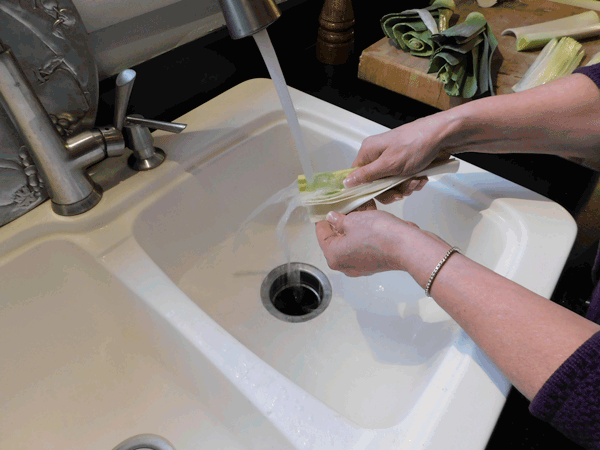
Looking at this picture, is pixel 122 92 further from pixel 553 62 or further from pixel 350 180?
pixel 553 62

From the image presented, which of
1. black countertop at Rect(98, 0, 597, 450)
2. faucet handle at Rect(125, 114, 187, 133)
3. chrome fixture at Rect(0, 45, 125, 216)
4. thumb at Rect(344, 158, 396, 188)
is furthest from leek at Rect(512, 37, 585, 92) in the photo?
chrome fixture at Rect(0, 45, 125, 216)

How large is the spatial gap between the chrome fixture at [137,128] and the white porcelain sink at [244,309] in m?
0.02

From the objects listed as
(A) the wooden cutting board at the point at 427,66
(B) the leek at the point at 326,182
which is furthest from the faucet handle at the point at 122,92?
(A) the wooden cutting board at the point at 427,66

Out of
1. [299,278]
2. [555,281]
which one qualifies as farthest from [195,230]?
[555,281]

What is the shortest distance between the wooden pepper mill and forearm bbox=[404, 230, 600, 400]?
608mm

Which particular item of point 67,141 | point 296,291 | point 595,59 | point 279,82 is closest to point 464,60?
point 595,59

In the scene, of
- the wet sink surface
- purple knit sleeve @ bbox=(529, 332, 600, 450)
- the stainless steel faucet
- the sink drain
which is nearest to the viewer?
purple knit sleeve @ bbox=(529, 332, 600, 450)

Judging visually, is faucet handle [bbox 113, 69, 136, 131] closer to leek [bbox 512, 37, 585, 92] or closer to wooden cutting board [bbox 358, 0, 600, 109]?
wooden cutting board [bbox 358, 0, 600, 109]

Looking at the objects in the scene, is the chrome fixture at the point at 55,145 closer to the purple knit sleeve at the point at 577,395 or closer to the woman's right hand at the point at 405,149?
the woman's right hand at the point at 405,149

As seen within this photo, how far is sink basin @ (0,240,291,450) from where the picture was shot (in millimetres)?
490

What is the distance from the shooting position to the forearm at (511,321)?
360mm

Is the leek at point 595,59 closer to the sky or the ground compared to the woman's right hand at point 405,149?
closer to the ground

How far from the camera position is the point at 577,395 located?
0.34m

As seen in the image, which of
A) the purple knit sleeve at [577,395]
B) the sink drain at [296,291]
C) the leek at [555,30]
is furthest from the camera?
the leek at [555,30]
